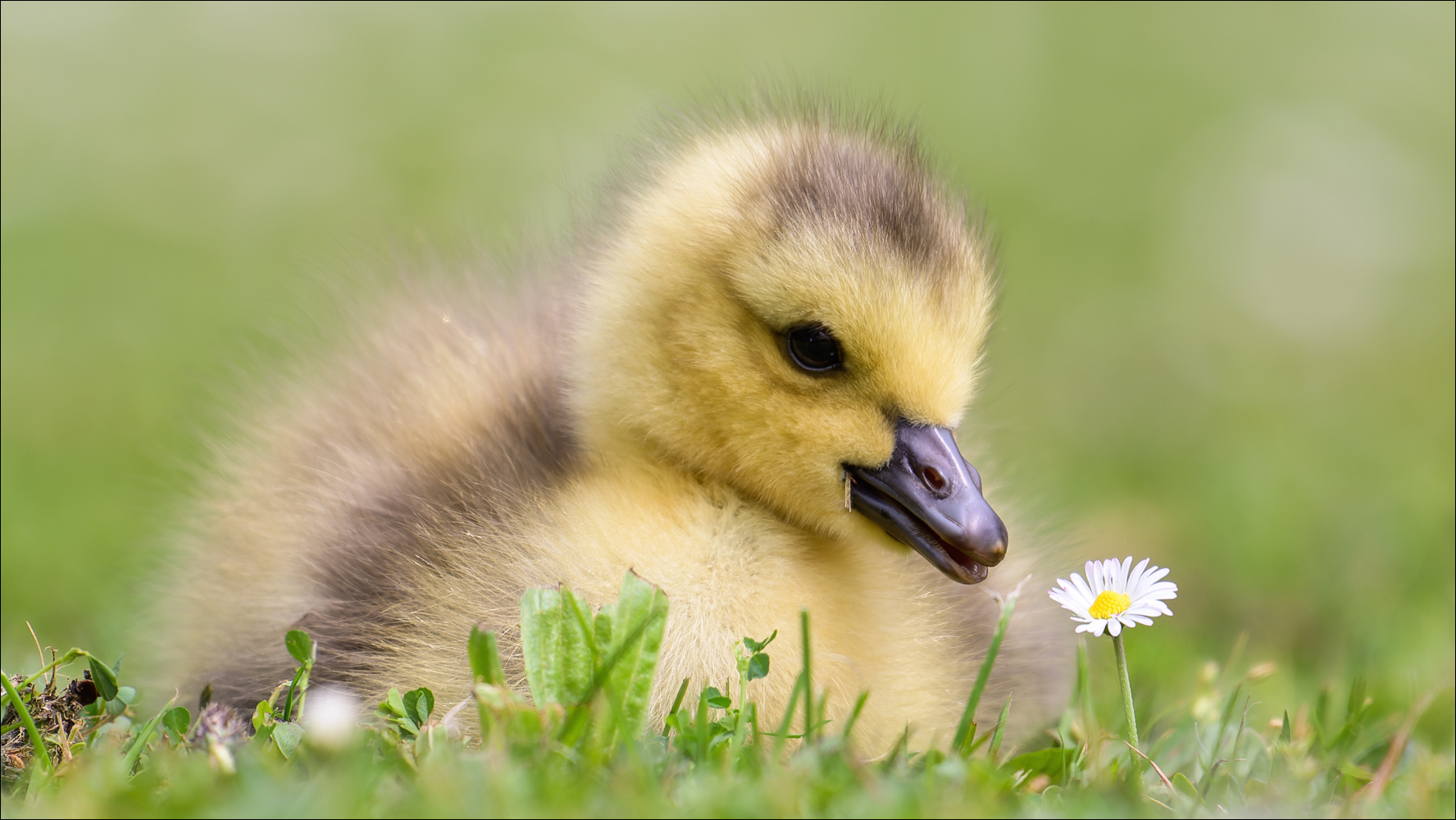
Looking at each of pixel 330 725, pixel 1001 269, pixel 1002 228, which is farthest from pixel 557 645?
pixel 1002 228

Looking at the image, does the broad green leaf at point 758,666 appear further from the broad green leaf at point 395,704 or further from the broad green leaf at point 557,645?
the broad green leaf at point 395,704

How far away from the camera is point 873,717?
2.13 m

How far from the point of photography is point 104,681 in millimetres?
1951

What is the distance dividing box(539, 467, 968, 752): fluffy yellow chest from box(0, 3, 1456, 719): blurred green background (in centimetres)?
81

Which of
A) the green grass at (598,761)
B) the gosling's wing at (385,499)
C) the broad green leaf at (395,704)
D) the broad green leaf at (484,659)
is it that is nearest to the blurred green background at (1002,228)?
the gosling's wing at (385,499)

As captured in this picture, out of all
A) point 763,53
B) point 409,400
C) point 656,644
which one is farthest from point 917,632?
point 763,53

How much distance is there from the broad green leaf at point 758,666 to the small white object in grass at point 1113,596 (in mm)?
409

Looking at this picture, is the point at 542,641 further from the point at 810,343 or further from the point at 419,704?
the point at 810,343

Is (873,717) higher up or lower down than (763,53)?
lower down

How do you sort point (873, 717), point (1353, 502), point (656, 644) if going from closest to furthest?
point (656, 644) < point (873, 717) < point (1353, 502)

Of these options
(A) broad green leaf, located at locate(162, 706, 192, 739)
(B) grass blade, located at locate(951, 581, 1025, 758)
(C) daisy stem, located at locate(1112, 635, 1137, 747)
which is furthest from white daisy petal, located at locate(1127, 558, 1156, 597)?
(A) broad green leaf, located at locate(162, 706, 192, 739)

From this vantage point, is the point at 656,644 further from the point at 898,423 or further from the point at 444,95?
the point at 444,95

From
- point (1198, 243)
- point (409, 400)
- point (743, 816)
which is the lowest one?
point (743, 816)

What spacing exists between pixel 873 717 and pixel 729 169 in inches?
37.7
